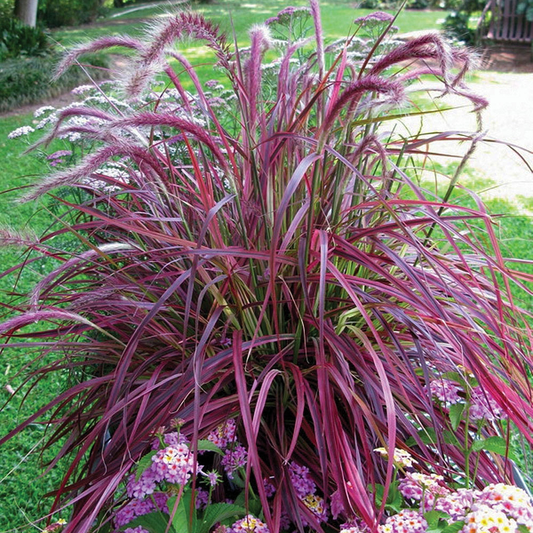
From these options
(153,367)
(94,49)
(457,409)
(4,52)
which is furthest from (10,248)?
(4,52)

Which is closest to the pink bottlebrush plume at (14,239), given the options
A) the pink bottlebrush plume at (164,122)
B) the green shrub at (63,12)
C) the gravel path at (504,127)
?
the pink bottlebrush plume at (164,122)

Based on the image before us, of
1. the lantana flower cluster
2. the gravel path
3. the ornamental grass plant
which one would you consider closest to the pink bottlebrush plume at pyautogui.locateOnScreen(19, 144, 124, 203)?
the ornamental grass plant

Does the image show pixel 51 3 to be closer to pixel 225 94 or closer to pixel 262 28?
pixel 225 94

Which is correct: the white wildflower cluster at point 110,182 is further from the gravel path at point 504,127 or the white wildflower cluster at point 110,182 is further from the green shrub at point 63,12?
the green shrub at point 63,12

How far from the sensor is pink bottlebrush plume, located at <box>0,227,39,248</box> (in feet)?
4.45

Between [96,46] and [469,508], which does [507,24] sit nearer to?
[96,46]

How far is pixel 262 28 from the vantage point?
5.30ft

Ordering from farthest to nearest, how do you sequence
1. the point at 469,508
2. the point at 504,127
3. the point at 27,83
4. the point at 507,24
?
the point at 507,24 < the point at 27,83 < the point at 504,127 < the point at 469,508

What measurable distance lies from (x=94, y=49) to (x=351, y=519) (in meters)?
1.30

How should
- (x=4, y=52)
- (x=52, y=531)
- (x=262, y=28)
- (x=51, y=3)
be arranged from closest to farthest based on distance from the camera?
(x=52, y=531) → (x=262, y=28) → (x=4, y=52) → (x=51, y=3)

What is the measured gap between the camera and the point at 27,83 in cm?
793

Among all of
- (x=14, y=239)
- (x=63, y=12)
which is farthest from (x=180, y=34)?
(x=63, y=12)

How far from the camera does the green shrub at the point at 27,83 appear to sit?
7.79m

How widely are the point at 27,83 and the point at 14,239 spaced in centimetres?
750
